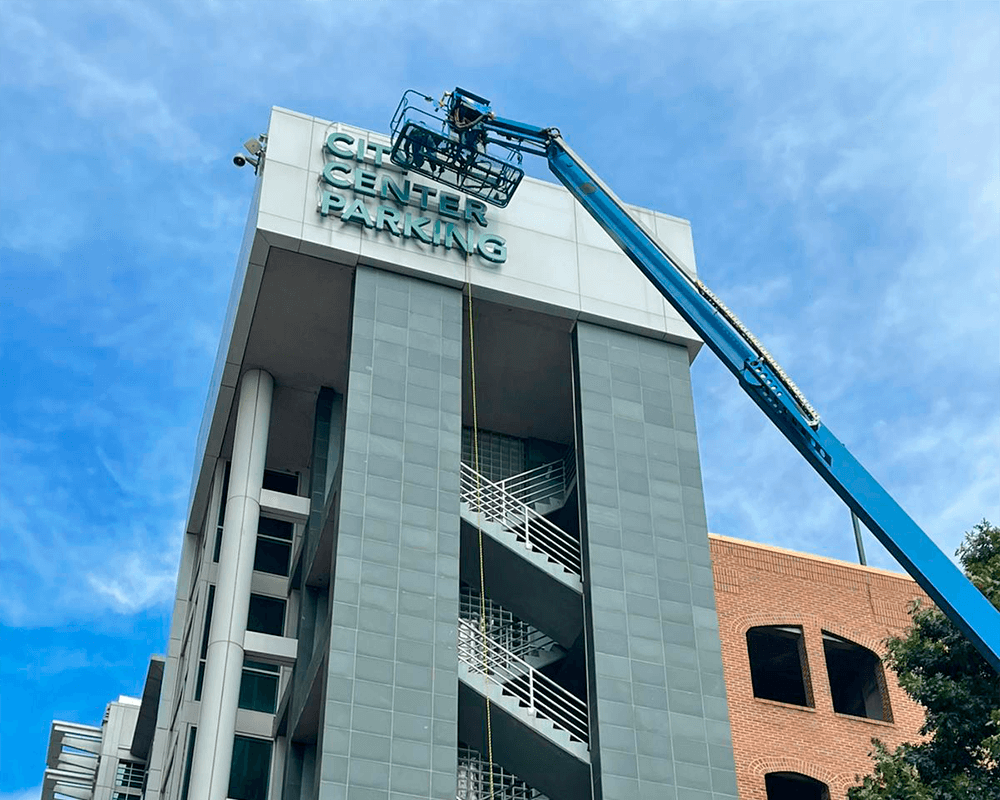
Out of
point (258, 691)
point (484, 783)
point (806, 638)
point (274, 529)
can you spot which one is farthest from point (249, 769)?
point (806, 638)

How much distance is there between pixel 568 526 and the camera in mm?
39594

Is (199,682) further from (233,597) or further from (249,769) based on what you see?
(233,597)

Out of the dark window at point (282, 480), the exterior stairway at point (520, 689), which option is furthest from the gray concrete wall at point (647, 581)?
the dark window at point (282, 480)

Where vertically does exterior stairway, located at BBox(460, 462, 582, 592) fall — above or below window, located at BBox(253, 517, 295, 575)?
below

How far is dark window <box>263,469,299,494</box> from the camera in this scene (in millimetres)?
44906

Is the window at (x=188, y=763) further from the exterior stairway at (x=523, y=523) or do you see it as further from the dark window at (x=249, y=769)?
the exterior stairway at (x=523, y=523)

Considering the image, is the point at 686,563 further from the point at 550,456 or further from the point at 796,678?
the point at 796,678

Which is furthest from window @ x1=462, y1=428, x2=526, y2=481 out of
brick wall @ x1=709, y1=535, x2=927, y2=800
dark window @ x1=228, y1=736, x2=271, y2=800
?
dark window @ x1=228, y1=736, x2=271, y2=800

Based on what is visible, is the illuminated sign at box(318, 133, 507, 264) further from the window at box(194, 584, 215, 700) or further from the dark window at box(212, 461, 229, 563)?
the window at box(194, 584, 215, 700)

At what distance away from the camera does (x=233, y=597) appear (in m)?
37.0

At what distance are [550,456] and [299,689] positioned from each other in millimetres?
11004

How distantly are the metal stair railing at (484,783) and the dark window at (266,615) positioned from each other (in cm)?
773

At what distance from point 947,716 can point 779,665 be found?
1522 centimetres

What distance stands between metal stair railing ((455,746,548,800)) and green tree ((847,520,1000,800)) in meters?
7.52
